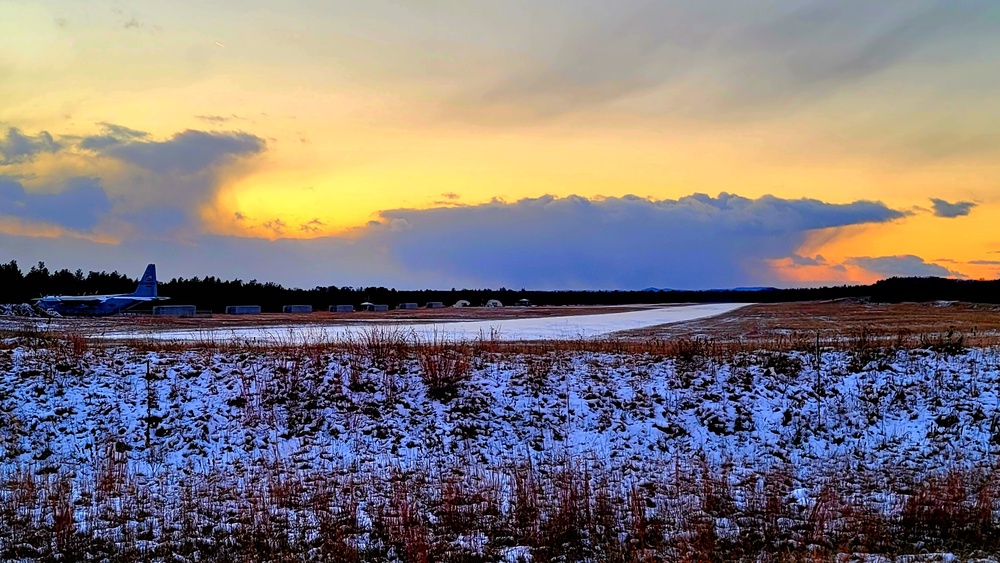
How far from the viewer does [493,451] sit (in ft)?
51.1

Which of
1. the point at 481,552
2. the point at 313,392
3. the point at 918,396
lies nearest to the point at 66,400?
the point at 313,392

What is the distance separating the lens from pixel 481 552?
9383mm

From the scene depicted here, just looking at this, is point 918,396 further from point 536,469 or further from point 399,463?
point 399,463

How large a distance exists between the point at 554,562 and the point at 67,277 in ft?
401

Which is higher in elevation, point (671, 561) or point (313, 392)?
point (313, 392)

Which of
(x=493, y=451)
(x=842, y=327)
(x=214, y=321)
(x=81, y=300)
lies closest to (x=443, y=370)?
(x=493, y=451)

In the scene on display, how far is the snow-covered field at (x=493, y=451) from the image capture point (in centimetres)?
1005

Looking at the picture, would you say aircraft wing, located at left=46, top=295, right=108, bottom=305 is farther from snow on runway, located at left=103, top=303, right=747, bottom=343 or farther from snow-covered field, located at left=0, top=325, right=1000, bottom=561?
snow-covered field, located at left=0, top=325, right=1000, bottom=561

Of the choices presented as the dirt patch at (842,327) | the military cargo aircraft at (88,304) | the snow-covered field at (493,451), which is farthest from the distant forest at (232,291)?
the snow-covered field at (493,451)

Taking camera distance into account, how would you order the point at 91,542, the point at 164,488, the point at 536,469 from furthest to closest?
1. the point at 536,469
2. the point at 164,488
3. the point at 91,542

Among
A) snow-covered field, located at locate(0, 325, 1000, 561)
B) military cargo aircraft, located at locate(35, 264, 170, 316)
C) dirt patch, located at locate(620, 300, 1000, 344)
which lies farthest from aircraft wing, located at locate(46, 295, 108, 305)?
snow-covered field, located at locate(0, 325, 1000, 561)

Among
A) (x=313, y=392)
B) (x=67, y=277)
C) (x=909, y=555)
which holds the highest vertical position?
(x=67, y=277)

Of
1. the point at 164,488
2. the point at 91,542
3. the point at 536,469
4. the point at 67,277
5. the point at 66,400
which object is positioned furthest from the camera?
the point at 67,277

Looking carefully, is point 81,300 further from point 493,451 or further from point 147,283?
point 493,451
